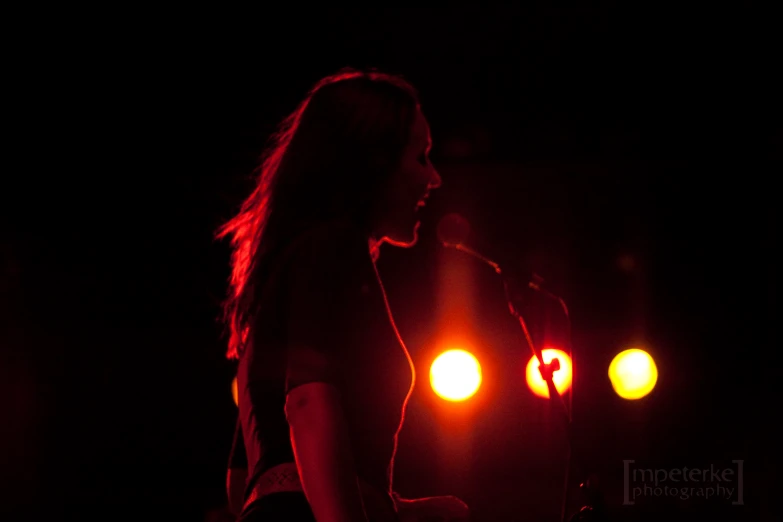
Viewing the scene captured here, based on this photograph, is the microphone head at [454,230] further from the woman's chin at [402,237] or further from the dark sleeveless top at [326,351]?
the dark sleeveless top at [326,351]

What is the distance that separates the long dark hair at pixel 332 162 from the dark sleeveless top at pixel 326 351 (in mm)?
111

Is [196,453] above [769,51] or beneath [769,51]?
beneath

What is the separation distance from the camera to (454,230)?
5.39 feet

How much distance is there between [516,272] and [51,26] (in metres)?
2.57

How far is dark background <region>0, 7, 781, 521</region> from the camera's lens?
10.7 feet

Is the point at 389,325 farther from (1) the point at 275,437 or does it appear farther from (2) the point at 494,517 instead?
(2) the point at 494,517

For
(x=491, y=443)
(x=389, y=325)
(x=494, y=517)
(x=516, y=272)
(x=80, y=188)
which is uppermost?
(x=80, y=188)

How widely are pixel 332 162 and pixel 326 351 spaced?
1.41ft

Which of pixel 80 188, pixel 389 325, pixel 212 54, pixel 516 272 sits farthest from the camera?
pixel 80 188

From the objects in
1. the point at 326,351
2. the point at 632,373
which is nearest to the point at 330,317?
the point at 326,351

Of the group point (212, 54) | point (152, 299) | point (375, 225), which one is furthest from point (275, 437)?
point (152, 299)

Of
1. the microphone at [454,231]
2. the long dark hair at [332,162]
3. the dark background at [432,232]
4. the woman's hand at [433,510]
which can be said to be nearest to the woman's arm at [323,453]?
the long dark hair at [332,162]

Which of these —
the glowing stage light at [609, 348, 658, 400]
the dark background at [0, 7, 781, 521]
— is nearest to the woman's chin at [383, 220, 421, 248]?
the dark background at [0, 7, 781, 521]

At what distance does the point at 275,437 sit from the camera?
3.62ft
